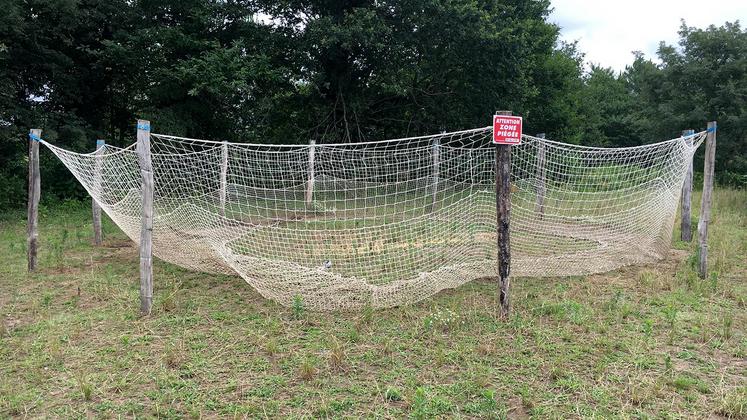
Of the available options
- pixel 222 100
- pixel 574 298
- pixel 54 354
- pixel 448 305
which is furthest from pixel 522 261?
pixel 222 100

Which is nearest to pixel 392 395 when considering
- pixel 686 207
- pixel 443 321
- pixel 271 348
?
pixel 271 348

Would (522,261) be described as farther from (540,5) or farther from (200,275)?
(540,5)

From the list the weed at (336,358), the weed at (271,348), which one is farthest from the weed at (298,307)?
the weed at (336,358)

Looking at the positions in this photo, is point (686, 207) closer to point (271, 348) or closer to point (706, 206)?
point (706, 206)

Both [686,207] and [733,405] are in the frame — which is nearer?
[733,405]

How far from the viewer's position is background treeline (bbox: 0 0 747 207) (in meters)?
11.3

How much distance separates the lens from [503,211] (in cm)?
370

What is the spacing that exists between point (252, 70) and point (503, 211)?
9328mm

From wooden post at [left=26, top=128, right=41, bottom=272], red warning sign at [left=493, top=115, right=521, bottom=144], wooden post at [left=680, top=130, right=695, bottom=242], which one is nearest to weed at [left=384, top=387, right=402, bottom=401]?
red warning sign at [left=493, top=115, right=521, bottom=144]

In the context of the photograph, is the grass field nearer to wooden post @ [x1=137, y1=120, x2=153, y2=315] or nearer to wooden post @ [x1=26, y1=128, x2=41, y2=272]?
wooden post @ [x1=137, y1=120, x2=153, y2=315]

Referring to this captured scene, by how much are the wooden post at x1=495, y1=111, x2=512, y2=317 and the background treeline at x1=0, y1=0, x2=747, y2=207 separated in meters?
8.78

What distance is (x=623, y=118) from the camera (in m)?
27.8

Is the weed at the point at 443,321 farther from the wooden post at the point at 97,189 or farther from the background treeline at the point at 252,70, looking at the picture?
the background treeline at the point at 252,70

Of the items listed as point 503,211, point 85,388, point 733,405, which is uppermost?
point 503,211
